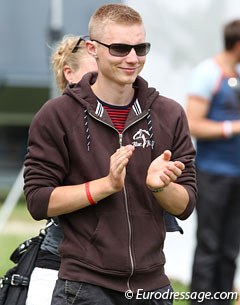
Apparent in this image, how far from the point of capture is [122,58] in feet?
13.4

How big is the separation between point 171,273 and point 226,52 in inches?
85.8

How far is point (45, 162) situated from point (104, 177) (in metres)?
0.25

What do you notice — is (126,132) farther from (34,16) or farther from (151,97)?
(34,16)

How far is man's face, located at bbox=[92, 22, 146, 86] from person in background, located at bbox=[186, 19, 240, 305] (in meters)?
3.00

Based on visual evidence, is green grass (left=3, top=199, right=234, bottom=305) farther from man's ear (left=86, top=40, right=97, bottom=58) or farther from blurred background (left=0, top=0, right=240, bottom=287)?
man's ear (left=86, top=40, right=97, bottom=58)

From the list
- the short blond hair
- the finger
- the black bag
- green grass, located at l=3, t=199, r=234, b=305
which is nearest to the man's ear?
the short blond hair

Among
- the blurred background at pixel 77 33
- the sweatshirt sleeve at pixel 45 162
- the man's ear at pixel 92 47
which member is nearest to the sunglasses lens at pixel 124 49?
the man's ear at pixel 92 47

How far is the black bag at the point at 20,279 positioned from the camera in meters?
4.38

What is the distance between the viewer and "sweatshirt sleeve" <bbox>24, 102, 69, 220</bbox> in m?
4.07

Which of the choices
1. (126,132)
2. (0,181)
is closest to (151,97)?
(126,132)

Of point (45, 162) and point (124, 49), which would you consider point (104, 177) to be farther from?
point (124, 49)

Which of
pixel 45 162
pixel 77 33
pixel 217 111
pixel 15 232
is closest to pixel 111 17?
pixel 45 162

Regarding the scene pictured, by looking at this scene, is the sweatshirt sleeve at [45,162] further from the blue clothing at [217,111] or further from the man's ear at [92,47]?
the blue clothing at [217,111]

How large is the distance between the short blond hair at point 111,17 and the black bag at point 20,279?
2.80 ft
